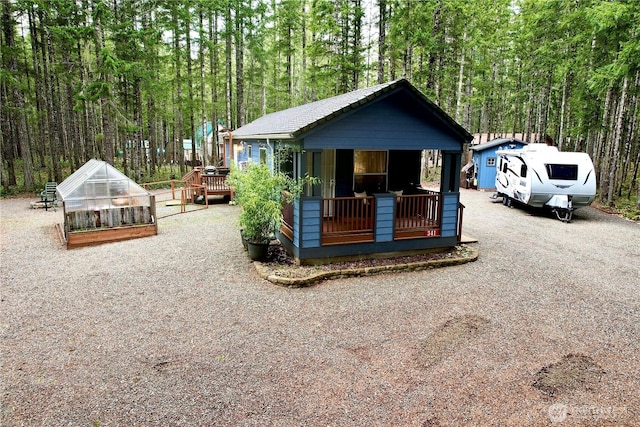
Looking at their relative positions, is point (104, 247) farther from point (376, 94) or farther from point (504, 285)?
point (504, 285)

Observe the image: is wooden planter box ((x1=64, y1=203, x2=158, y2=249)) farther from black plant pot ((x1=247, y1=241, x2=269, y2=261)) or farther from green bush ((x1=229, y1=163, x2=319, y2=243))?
black plant pot ((x1=247, y1=241, x2=269, y2=261))

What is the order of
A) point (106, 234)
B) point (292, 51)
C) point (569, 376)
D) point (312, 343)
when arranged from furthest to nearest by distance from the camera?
1. point (292, 51)
2. point (106, 234)
3. point (312, 343)
4. point (569, 376)

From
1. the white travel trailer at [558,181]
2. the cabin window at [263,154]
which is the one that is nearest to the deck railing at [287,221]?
the cabin window at [263,154]

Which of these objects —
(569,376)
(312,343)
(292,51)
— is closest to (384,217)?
(312,343)

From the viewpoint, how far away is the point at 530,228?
11602 millimetres

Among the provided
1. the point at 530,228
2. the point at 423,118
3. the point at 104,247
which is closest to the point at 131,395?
the point at 104,247

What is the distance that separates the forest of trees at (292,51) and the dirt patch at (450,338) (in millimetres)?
12268

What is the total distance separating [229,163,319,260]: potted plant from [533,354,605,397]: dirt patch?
4.80 m

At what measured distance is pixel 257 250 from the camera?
25.8ft

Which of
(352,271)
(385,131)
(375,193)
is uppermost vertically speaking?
(385,131)

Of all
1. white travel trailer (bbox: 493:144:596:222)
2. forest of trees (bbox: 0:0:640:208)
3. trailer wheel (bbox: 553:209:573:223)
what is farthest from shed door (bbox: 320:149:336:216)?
forest of trees (bbox: 0:0:640:208)

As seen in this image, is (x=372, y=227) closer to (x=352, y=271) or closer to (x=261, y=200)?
(x=352, y=271)

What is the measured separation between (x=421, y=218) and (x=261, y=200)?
Result: 3.86 meters

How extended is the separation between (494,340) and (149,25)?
2253cm
